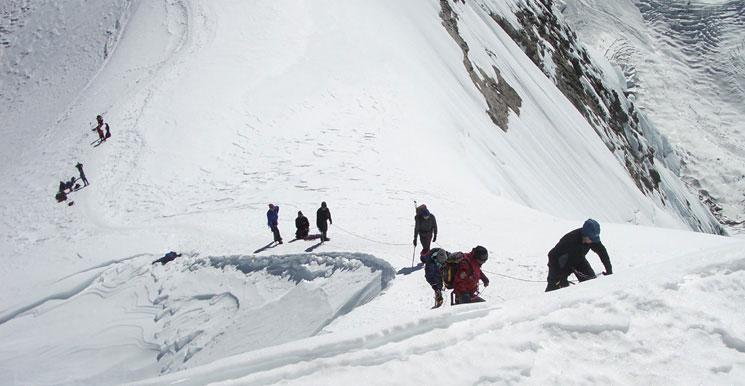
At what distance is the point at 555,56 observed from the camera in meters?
54.6

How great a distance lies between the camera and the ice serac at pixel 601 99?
50781 millimetres

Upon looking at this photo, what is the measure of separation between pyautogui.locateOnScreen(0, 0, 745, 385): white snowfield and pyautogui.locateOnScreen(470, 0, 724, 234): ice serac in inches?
489

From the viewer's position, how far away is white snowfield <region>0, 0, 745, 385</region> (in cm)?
473

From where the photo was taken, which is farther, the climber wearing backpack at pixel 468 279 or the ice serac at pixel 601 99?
the ice serac at pixel 601 99

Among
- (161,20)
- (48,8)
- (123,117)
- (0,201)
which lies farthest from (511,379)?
(48,8)

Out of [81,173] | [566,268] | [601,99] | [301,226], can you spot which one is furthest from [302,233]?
[601,99]

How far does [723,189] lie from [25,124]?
69.5m

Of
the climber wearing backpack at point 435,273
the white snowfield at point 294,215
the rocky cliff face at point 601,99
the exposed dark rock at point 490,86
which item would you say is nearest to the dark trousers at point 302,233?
the white snowfield at point 294,215

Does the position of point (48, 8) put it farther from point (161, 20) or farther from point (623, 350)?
point (623, 350)

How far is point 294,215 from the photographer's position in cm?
1560

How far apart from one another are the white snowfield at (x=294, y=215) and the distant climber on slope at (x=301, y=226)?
0.40 meters

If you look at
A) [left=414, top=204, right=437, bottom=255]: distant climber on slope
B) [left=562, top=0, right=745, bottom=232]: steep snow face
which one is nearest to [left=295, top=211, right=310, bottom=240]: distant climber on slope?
[left=414, top=204, right=437, bottom=255]: distant climber on slope

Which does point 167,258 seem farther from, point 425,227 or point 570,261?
point 570,261

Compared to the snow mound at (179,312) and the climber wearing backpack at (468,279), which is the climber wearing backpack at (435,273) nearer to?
the climber wearing backpack at (468,279)
